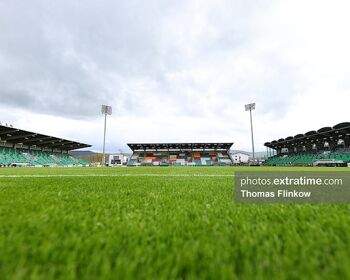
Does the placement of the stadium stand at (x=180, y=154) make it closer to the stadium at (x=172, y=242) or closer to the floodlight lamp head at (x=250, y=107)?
the floodlight lamp head at (x=250, y=107)

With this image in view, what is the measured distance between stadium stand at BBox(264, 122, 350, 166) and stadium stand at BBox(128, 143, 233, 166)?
1338cm

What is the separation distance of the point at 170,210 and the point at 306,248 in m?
1.04

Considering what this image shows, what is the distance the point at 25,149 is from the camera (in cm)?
4019

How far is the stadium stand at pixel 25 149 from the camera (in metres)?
32.0

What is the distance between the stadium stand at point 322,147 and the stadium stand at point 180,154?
13.4m

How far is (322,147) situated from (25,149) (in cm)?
6291

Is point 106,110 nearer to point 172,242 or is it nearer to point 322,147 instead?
point 172,242

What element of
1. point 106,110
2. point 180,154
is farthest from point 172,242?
point 180,154

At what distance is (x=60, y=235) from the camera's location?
1045 mm

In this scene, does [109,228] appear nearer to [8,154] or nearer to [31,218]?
[31,218]

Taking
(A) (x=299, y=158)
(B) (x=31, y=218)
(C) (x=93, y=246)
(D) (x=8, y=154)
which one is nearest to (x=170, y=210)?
(C) (x=93, y=246)

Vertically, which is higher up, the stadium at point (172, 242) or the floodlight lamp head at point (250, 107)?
the floodlight lamp head at point (250, 107)

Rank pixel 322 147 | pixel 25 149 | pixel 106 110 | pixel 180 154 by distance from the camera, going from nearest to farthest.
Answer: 1. pixel 25 149
2. pixel 322 147
3. pixel 106 110
4. pixel 180 154

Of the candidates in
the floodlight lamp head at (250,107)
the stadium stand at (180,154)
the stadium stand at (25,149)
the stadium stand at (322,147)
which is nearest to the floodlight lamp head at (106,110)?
the stadium stand at (180,154)
